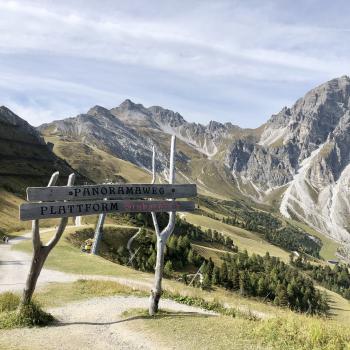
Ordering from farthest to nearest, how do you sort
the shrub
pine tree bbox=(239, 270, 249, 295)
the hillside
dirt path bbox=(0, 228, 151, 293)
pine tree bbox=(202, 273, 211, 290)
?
the hillside < pine tree bbox=(239, 270, 249, 295) < pine tree bbox=(202, 273, 211, 290) < dirt path bbox=(0, 228, 151, 293) < the shrub

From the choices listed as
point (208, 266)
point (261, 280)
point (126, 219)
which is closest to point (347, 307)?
point (261, 280)

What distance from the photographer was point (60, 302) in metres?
25.1

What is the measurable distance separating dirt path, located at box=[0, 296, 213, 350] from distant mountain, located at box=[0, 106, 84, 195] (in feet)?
311

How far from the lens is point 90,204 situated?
21.1 m

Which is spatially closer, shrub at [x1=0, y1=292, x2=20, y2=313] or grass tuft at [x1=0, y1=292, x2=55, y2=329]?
grass tuft at [x1=0, y1=292, x2=55, y2=329]

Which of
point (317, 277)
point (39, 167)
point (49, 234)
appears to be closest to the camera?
point (49, 234)

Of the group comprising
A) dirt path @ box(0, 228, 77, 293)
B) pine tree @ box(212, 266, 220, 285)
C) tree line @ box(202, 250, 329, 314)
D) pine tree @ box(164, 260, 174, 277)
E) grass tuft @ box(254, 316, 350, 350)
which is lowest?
tree line @ box(202, 250, 329, 314)

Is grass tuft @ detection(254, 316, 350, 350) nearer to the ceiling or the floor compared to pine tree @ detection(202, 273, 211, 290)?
nearer to the ceiling

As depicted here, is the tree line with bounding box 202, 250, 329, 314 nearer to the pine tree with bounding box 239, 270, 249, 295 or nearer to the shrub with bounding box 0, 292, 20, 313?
the pine tree with bounding box 239, 270, 249, 295

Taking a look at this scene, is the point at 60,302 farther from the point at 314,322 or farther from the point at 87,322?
the point at 314,322

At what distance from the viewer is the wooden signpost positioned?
19.8 metres

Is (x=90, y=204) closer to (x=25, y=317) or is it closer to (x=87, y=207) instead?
(x=87, y=207)

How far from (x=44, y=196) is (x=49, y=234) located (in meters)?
49.5

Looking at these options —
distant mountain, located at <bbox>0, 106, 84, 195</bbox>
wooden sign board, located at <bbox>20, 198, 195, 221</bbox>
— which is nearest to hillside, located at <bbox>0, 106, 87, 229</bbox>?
distant mountain, located at <bbox>0, 106, 84, 195</bbox>
